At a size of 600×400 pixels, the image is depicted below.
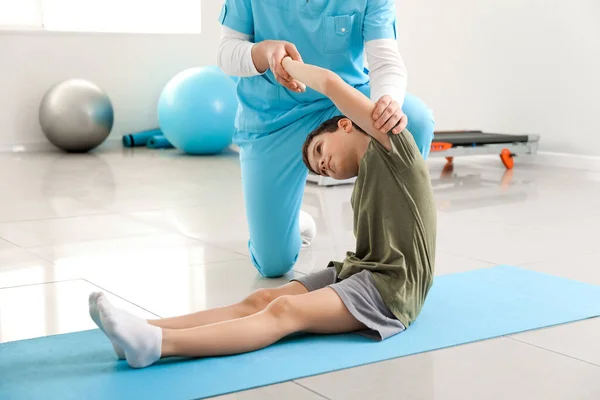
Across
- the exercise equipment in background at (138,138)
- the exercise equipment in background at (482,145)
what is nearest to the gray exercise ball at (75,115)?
the exercise equipment in background at (138,138)

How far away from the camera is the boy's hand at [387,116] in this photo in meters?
1.84

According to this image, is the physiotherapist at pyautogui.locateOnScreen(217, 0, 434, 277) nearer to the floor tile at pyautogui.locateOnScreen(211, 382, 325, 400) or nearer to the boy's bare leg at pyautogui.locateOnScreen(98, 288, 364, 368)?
the boy's bare leg at pyautogui.locateOnScreen(98, 288, 364, 368)

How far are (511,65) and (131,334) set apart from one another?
4.62 metres

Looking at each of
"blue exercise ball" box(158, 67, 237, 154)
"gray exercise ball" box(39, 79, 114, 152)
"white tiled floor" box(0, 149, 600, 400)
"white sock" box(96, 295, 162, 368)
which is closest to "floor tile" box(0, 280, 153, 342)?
"white tiled floor" box(0, 149, 600, 400)

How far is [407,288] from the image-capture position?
1.84m

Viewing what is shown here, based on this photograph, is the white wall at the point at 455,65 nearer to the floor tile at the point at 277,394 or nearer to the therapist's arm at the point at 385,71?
the therapist's arm at the point at 385,71

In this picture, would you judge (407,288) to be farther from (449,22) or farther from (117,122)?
(117,122)

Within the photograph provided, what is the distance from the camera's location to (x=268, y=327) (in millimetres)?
1729

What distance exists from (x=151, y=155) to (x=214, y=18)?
1462mm

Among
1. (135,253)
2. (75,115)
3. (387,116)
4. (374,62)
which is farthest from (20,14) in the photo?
(387,116)

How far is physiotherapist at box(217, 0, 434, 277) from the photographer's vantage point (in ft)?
7.39

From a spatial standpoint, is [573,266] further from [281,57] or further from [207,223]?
[207,223]

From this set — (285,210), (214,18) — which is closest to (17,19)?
(214,18)

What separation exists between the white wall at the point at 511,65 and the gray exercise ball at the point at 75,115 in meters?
2.46
